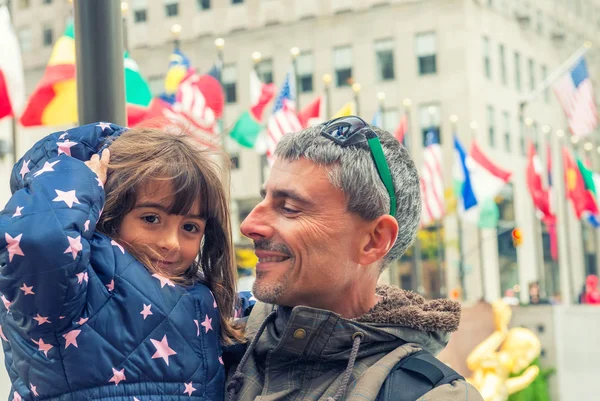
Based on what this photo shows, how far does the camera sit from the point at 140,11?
49812 mm

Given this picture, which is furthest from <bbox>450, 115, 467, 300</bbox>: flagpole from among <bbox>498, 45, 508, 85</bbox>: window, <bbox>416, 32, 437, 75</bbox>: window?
<bbox>498, 45, 508, 85</bbox>: window

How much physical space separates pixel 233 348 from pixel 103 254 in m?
0.54

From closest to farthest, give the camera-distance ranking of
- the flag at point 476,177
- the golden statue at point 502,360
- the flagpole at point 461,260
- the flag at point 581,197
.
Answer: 1. the golden statue at point 502,360
2. the flag at point 476,177
3. the flag at point 581,197
4. the flagpole at point 461,260

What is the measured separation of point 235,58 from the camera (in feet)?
158

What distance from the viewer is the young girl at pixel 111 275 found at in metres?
2.65

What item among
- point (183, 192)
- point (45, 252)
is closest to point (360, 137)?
A: point (183, 192)

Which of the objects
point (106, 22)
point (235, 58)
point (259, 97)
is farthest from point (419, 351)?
point (235, 58)

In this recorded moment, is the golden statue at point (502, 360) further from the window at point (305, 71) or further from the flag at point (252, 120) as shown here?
the window at point (305, 71)

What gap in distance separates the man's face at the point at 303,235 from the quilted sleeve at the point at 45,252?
552 mm

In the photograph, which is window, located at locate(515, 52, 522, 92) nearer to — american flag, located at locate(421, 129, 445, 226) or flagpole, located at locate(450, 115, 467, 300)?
flagpole, located at locate(450, 115, 467, 300)

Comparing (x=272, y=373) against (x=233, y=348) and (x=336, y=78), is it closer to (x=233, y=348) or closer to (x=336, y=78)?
(x=233, y=348)

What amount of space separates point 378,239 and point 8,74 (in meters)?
11.2

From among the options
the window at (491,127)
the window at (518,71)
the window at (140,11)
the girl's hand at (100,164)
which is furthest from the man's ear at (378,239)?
the window at (140,11)

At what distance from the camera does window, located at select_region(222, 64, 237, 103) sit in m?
46.9
